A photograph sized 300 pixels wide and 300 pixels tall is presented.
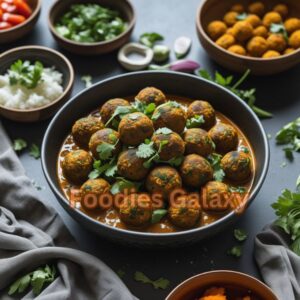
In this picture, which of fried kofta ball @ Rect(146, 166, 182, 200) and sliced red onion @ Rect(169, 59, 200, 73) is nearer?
fried kofta ball @ Rect(146, 166, 182, 200)

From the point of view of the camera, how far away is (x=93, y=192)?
1.54m

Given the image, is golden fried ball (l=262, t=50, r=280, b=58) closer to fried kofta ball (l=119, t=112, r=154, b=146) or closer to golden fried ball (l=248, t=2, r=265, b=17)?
golden fried ball (l=248, t=2, r=265, b=17)

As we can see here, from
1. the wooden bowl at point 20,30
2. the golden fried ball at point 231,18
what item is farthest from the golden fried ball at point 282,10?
the wooden bowl at point 20,30

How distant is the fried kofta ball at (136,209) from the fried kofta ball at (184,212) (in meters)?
0.06

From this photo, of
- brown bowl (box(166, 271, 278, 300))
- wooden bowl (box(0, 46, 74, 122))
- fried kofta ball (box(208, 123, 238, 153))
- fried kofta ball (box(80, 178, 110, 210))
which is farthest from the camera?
wooden bowl (box(0, 46, 74, 122))

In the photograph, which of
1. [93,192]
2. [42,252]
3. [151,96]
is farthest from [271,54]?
[42,252]

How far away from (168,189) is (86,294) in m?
0.35

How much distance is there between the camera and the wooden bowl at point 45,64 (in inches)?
74.6

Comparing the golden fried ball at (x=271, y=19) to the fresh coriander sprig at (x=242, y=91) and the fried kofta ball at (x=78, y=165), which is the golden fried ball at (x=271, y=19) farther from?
the fried kofta ball at (x=78, y=165)

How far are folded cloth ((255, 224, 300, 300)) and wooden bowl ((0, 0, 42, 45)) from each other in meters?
1.16

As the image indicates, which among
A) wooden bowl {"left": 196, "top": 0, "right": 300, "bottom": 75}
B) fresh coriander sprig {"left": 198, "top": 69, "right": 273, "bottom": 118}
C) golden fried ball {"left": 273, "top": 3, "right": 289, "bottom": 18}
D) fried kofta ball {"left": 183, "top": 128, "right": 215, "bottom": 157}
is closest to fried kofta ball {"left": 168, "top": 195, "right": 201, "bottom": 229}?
fried kofta ball {"left": 183, "top": 128, "right": 215, "bottom": 157}

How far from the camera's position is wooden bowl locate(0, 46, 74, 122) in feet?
6.22

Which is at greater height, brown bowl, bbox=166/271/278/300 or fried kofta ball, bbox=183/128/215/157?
fried kofta ball, bbox=183/128/215/157

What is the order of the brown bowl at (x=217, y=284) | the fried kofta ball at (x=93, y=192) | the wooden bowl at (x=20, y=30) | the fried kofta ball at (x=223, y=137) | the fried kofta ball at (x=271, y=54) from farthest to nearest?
the wooden bowl at (x=20, y=30) → the fried kofta ball at (x=271, y=54) → the fried kofta ball at (x=223, y=137) → the fried kofta ball at (x=93, y=192) → the brown bowl at (x=217, y=284)
